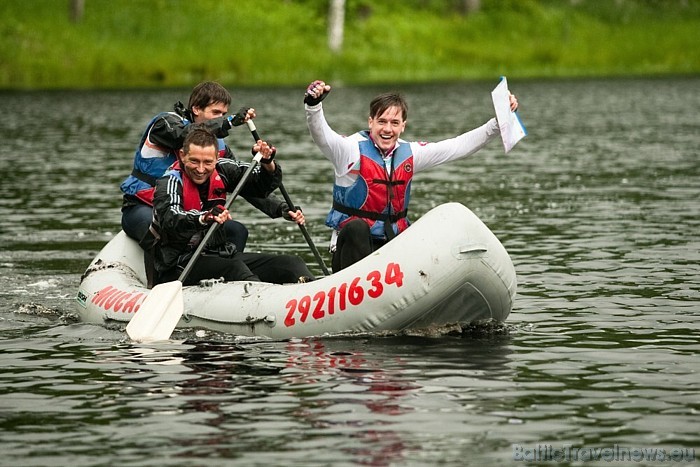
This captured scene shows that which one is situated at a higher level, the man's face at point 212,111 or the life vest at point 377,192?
the man's face at point 212,111

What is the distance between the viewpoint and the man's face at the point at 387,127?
9.32 m

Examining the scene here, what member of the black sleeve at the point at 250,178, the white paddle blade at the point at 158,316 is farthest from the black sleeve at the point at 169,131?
the white paddle blade at the point at 158,316

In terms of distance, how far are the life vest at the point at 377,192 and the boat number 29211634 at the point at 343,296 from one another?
702mm

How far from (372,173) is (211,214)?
1.10 m

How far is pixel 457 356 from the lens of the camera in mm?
8305

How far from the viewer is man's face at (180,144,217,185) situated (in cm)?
920

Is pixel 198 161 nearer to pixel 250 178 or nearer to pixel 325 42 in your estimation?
pixel 250 178

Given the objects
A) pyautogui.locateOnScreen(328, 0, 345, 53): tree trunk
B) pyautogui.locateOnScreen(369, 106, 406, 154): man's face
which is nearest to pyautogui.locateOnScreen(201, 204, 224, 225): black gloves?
pyautogui.locateOnScreen(369, 106, 406, 154): man's face

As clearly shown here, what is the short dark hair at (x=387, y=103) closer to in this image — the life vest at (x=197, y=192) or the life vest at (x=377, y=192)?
the life vest at (x=377, y=192)

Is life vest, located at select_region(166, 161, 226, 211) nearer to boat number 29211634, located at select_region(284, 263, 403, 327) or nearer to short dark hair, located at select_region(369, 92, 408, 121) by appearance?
boat number 29211634, located at select_region(284, 263, 403, 327)

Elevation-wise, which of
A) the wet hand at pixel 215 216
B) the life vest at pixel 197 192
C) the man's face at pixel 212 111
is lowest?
the wet hand at pixel 215 216

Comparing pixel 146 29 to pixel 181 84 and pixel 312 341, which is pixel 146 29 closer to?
pixel 181 84

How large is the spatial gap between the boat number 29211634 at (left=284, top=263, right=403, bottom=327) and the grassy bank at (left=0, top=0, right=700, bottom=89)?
25855 millimetres

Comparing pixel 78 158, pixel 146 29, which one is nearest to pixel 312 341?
pixel 78 158
